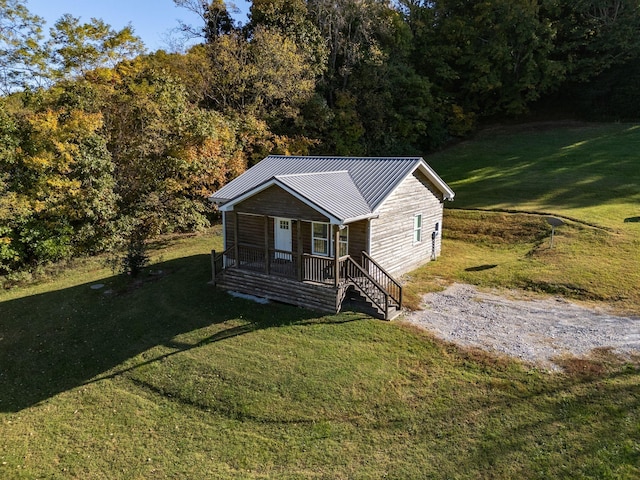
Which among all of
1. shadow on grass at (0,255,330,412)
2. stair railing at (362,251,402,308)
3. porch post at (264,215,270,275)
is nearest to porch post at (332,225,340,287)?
shadow on grass at (0,255,330,412)

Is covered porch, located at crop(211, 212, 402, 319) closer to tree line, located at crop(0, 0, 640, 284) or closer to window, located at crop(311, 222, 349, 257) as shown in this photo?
window, located at crop(311, 222, 349, 257)

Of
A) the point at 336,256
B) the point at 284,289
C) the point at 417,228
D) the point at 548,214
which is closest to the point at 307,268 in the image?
the point at 284,289

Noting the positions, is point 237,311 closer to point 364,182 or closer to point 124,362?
point 124,362

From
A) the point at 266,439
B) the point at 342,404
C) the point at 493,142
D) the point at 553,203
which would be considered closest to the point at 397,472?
the point at 342,404

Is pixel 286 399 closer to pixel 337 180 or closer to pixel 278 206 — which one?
pixel 278 206

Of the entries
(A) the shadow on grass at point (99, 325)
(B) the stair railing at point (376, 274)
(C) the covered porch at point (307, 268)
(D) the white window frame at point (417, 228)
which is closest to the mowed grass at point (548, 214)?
(B) the stair railing at point (376, 274)

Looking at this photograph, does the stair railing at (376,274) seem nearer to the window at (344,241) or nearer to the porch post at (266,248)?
the window at (344,241)

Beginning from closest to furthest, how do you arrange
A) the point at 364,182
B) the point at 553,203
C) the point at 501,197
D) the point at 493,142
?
1. the point at 364,182
2. the point at 553,203
3. the point at 501,197
4. the point at 493,142
